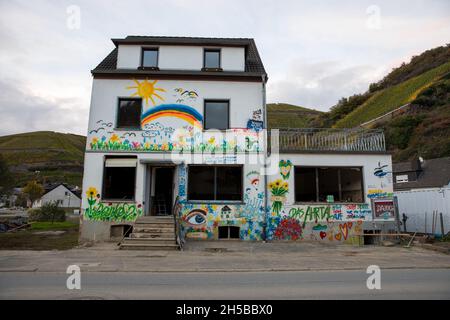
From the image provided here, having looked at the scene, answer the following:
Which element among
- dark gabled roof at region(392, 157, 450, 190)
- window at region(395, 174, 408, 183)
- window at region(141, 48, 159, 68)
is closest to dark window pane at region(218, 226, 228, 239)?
window at region(141, 48, 159, 68)

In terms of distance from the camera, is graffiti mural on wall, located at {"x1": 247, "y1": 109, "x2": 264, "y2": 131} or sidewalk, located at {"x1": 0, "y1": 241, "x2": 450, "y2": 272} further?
graffiti mural on wall, located at {"x1": 247, "y1": 109, "x2": 264, "y2": 131}

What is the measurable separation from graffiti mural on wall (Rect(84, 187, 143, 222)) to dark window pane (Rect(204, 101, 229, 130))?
17.8 ft

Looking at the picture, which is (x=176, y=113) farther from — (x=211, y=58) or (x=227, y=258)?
(x=227, y=258)

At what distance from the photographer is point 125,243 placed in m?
13.1

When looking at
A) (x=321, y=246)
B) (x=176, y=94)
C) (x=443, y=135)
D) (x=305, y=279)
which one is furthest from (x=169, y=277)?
(x=443, y=135)

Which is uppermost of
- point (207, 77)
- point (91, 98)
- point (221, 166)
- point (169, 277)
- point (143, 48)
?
point (143, 48)

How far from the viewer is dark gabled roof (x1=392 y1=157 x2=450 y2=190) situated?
85.6 feet

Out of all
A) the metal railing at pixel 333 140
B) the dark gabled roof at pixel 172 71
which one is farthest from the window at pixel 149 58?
the metal railing at pixel 333 140

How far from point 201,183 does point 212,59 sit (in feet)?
22.3

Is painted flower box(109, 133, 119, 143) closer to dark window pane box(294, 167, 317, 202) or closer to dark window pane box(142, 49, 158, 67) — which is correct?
dark window pane box(142, 49, 158, 67)

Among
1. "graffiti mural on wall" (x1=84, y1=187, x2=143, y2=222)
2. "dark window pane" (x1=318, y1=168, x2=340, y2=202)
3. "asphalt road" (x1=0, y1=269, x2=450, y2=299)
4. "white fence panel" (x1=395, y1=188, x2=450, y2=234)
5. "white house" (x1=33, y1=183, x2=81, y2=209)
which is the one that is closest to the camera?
"asphalt road" (x1=0, y1=269, x2=450, y2=299)

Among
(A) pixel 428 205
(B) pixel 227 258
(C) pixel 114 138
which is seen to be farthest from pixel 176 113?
(A) pixel 428 205

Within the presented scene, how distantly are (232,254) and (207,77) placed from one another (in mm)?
9134

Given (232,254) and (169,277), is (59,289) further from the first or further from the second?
(232,254)
